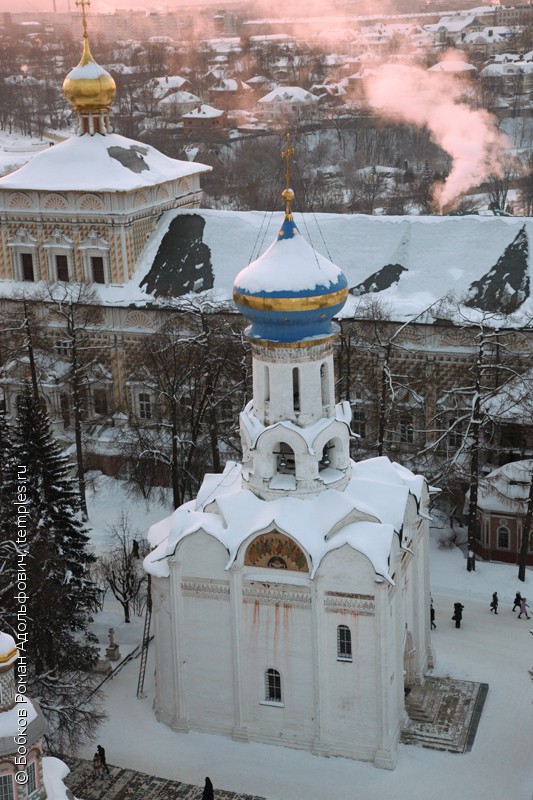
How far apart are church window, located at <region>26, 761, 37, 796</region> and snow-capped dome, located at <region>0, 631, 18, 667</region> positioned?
1125 millimetres

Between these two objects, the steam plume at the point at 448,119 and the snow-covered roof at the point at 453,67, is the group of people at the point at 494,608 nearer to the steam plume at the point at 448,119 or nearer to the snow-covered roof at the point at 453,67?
the steam plume at the point at 448,119

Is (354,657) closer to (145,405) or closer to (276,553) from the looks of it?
(276,553)

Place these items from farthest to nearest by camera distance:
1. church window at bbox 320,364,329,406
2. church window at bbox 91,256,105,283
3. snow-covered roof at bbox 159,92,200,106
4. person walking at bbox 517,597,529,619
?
1. snow-covered roof at bbox 159,92,200,106
2. church window at bbox 91,256,105,283
3. person walking at bbox 517,597,529,619
4. church window at bbox 320,364,329,406

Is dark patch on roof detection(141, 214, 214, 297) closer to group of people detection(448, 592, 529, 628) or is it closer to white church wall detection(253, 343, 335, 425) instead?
group of people detection(448, 592, 529, 628)

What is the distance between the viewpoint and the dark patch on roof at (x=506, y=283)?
25828mm

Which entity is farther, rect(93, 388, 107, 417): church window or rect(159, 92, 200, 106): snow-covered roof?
rect(159, 92, 200, 106): snow-covered roof

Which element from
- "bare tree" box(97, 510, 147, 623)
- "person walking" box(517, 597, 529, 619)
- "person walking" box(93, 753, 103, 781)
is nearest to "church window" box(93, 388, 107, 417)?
"bare tree" box(97, 510, 147, 623)

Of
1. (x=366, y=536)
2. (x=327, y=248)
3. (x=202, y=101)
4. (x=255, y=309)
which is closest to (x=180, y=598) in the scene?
(x=366, y=536)

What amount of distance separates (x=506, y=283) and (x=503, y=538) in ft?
18.1

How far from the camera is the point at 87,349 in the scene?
28969 millimetres

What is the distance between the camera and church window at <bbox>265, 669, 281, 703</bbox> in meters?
17.0

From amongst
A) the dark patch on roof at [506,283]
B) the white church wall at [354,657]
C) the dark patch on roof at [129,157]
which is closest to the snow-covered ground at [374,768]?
the white church wall at [354,657]

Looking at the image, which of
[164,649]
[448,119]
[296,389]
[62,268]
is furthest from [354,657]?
[448,119]

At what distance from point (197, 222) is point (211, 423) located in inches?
250
